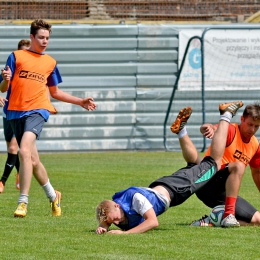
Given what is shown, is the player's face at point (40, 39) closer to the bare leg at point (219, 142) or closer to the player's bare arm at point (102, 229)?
the bare leg at point (219, 142)

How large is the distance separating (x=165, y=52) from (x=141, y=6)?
6.53ft

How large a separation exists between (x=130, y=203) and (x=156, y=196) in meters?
0.29

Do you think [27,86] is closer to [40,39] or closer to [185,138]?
[40,39]

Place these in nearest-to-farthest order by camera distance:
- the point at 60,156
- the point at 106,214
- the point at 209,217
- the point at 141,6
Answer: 1. the point at 106,214
2. the point at 209,217
3. the point at 60,156
4. the point at 141,6

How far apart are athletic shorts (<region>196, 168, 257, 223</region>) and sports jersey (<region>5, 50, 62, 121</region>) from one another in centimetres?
202

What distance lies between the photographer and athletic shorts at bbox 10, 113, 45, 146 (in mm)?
8547

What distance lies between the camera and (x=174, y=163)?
15719 mm

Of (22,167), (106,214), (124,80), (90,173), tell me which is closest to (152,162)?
A: (90,173)

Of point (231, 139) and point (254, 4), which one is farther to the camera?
point (254, 4)

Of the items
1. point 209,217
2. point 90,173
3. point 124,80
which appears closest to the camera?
point 209,217

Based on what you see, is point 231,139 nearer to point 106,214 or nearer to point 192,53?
point 106,214

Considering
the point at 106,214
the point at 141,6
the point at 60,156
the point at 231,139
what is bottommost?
the point at 60,156

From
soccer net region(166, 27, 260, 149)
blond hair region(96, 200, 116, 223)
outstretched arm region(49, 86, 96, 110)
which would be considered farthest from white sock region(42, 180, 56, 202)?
soccer net region(166, 27, 260, 149)

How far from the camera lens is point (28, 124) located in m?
8.55
